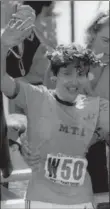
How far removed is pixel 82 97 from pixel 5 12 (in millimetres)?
761

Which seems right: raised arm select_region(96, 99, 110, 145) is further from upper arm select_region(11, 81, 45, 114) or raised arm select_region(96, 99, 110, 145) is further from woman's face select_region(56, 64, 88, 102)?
upper arm select_region(11, 81, 45, 114)

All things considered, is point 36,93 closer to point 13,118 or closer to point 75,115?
point 75,115

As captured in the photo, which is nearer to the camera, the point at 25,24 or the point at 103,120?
the point at 25,24

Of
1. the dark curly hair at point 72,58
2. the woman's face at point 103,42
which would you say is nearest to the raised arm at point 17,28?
the dark curly hair at point 72,58

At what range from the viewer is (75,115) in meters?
2.36

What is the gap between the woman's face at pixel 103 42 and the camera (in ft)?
10.2

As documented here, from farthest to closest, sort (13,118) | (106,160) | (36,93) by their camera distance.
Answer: (106,160) → (13,118) → (36,93)

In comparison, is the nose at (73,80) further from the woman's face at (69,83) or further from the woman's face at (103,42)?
the woman's face at (103,42)

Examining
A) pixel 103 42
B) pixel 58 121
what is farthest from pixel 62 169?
pixel 103 42

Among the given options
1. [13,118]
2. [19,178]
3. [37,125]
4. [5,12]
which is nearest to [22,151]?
[37,125]

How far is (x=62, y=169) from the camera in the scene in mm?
2303

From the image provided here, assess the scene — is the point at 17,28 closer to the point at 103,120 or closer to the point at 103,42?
the point at 103,120

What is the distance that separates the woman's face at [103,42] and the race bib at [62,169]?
3.27 ft

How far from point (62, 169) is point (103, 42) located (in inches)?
43.9
